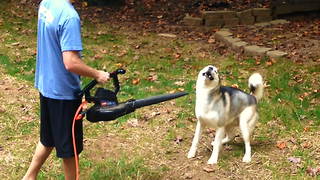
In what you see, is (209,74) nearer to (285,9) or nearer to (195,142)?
(195,142)

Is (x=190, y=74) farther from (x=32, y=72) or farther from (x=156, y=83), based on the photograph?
(x=32, y=72)

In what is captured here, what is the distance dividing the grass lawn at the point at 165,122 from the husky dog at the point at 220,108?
253 mm

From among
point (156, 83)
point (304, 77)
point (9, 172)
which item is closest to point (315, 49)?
point (304, 77)

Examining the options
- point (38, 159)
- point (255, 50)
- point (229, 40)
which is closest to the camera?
point (38, 159)

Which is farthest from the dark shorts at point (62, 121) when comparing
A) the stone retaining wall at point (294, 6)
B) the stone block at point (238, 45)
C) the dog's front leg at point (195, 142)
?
the stone retaining wall at point (294, 6)

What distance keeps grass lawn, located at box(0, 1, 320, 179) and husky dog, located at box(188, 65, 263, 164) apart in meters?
0.25

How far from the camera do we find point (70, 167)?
3961 millimetres

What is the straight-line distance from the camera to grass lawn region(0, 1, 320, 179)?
4.71 metres

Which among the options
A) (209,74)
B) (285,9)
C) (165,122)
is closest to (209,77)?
(209,74)

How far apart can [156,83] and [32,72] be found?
2023 millimetres

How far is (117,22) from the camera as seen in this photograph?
11.5m

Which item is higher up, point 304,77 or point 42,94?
point 42,94

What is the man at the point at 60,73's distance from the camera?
336cm

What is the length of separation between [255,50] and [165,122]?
345cm
